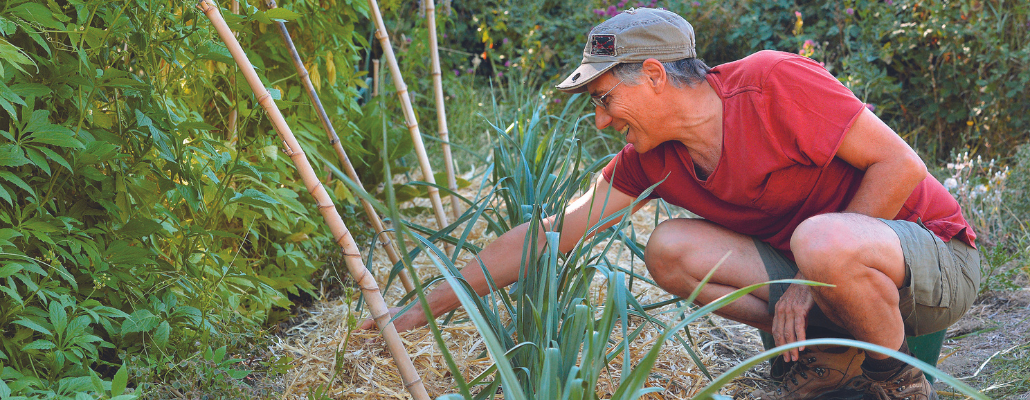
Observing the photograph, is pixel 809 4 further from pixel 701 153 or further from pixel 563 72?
pixel 701 153

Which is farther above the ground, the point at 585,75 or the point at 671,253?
the point at 585,75

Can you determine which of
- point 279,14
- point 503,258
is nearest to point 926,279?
point 503,258

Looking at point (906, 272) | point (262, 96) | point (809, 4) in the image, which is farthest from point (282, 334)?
point (809, 4)

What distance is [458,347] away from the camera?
209 centimetres

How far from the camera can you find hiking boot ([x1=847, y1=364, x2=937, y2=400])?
5.48ft

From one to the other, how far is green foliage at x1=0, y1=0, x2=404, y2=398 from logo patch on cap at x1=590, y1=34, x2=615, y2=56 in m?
0.65

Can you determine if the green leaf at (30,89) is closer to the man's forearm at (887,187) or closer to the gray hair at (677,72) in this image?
the gray hair at (677,72)

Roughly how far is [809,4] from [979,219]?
7.64 feet

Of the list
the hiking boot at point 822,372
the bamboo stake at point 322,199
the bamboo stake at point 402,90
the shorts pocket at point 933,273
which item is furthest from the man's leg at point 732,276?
the bamboo stake at point 402,90

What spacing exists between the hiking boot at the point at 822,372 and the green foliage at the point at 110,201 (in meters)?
1.26

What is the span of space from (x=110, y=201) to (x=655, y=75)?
1.19 metres

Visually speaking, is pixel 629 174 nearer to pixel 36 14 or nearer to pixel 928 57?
pixel 36 14

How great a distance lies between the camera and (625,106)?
170 cm

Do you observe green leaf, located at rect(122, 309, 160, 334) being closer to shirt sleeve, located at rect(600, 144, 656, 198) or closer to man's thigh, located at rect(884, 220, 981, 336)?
shirt sleeve, located at rect(600, 144, 656, 198)
